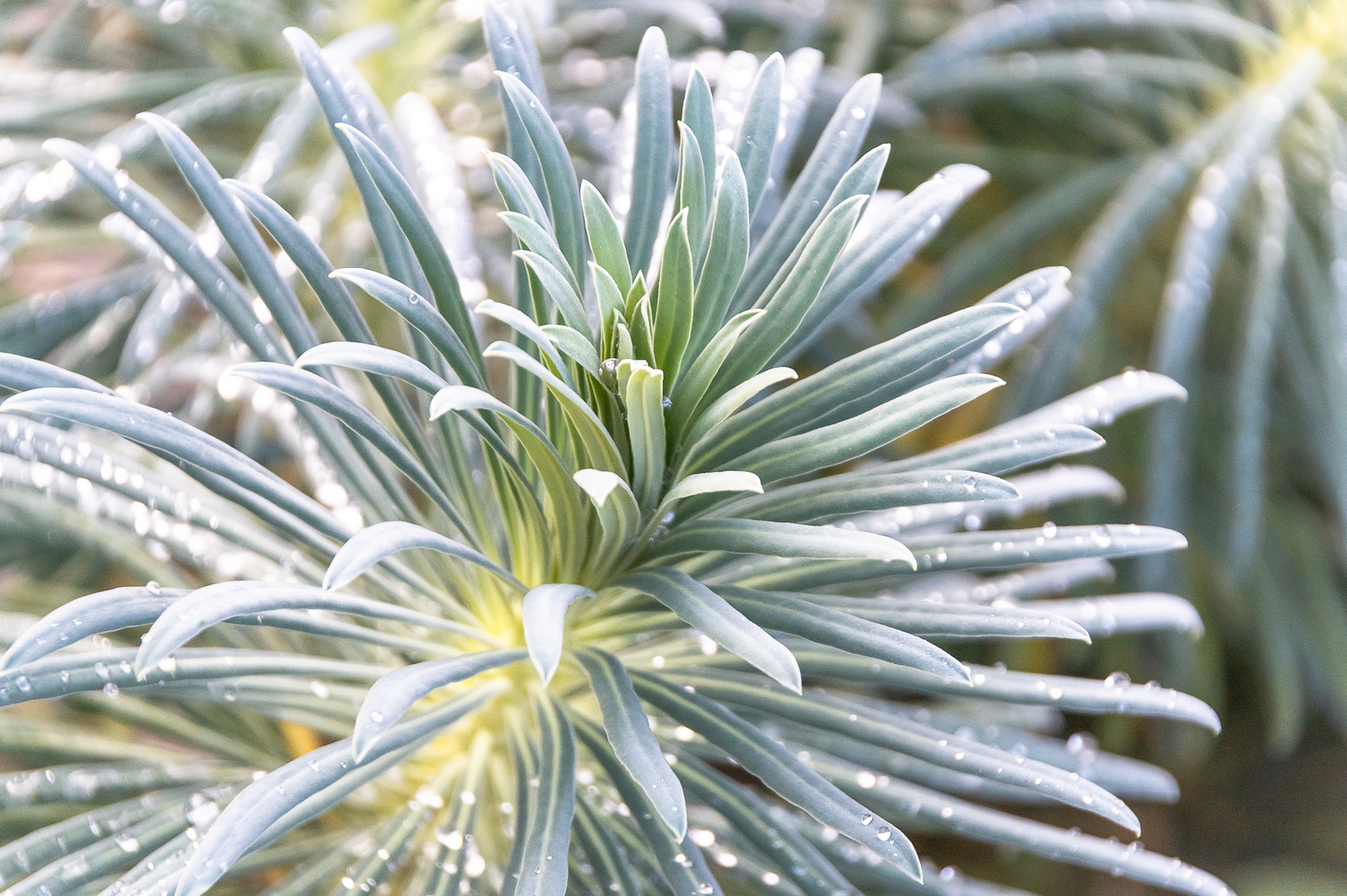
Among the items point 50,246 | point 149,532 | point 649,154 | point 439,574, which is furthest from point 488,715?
point 50,246

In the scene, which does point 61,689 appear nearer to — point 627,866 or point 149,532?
point 149,532

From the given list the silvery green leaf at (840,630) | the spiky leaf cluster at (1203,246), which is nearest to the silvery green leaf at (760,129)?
the silvery green leaf at (840,630)

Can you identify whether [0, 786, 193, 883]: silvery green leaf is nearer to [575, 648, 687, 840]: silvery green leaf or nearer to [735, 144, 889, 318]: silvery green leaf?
[575, 648, 687, 840]: silvery green leaf

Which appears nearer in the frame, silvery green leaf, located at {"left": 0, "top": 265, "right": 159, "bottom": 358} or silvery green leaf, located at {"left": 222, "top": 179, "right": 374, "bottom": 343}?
silvery green leaf, located at {"left": 222, "top": 179, "right": 374, "bottom": 343}

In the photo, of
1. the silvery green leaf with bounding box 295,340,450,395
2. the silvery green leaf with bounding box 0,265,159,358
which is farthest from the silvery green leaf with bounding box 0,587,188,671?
the silvery green leaf with bounding box 0,265,159,358

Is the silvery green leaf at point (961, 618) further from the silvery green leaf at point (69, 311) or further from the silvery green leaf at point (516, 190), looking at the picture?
the silvery green leaf at point (69, 311)

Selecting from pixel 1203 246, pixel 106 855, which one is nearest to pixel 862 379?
pixel 106 855
